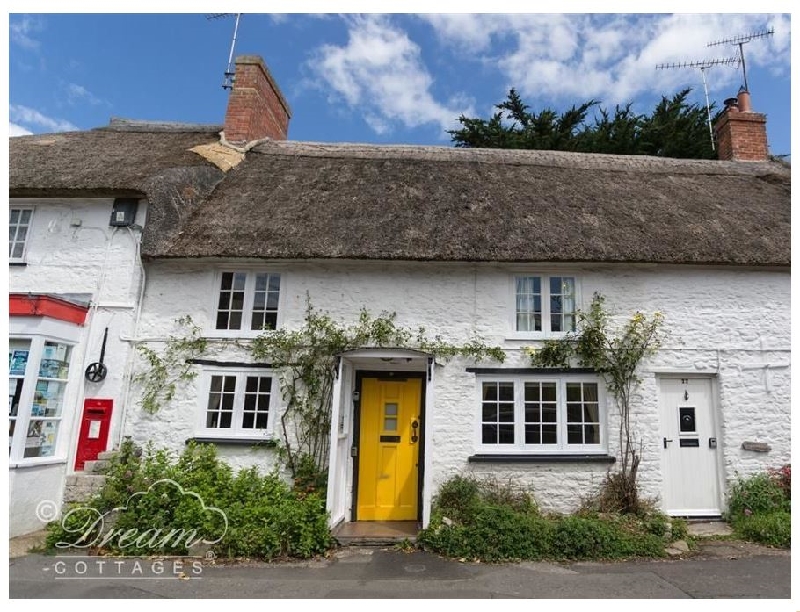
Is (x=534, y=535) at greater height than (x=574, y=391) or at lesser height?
lesser

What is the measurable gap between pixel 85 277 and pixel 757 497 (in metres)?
10.5

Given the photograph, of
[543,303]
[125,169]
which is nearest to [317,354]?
[543,303]

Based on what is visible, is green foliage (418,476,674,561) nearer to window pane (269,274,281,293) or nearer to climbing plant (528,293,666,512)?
climbing plant (528,293,666,512)

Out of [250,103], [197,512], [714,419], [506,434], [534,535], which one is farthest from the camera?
[250,103]

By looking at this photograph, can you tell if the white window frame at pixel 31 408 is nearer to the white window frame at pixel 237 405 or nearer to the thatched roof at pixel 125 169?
the white window frame at pixel 237 405

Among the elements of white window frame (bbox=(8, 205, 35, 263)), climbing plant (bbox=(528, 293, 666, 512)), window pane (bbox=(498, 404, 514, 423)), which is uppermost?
white window frame (bbox=(8, 205, 35, 263))

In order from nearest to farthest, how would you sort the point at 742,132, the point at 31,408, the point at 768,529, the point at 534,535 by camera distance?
1. the point at 534,535
2. the point at 768,529
3. the point at 31,408
4. the point at 742,132

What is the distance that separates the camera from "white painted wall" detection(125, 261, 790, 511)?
23.6ft

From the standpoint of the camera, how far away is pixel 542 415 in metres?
7.41

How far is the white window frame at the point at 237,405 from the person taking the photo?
7254mm

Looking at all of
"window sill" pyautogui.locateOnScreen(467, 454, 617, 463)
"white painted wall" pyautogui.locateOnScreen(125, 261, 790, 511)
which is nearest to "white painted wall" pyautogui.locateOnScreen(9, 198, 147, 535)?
"white painted wall" pyautogui.locateOnScreen(125, 261, 790, 511)

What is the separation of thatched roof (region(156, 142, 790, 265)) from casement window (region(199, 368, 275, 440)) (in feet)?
6.10

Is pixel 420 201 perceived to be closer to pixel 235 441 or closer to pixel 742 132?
pixel 235 441

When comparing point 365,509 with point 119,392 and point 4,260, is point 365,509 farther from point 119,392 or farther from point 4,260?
point 4,260
